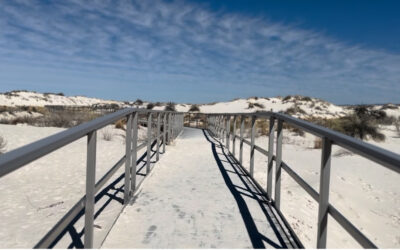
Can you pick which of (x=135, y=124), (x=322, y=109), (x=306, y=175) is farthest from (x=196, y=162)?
(x=322, y=109)

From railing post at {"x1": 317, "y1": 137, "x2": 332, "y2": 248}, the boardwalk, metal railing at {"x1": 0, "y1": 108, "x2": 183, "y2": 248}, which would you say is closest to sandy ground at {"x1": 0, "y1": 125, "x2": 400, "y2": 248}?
the boardwalk

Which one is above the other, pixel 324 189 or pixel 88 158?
pixel 88 158

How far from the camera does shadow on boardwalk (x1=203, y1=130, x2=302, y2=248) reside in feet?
9.64

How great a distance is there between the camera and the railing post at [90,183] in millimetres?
2361

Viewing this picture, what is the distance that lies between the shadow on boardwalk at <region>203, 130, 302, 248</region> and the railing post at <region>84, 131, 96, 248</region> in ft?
4.34

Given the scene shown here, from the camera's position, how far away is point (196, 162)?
7.07 meters

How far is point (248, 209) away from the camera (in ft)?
12.5

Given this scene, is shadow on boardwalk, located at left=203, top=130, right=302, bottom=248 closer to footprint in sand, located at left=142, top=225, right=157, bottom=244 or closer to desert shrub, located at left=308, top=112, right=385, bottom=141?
footprint in sand, located at left=142, top=225, right=157, bottom=244

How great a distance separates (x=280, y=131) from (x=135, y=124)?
176cm

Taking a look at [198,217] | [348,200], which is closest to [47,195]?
[198,217]

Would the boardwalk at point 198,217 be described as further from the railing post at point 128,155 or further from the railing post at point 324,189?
the railing post at point 324,189

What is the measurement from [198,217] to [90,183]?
143cm

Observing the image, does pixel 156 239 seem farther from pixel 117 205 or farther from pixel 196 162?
pixel 196 162

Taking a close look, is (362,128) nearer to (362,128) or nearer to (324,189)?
(362,128)
